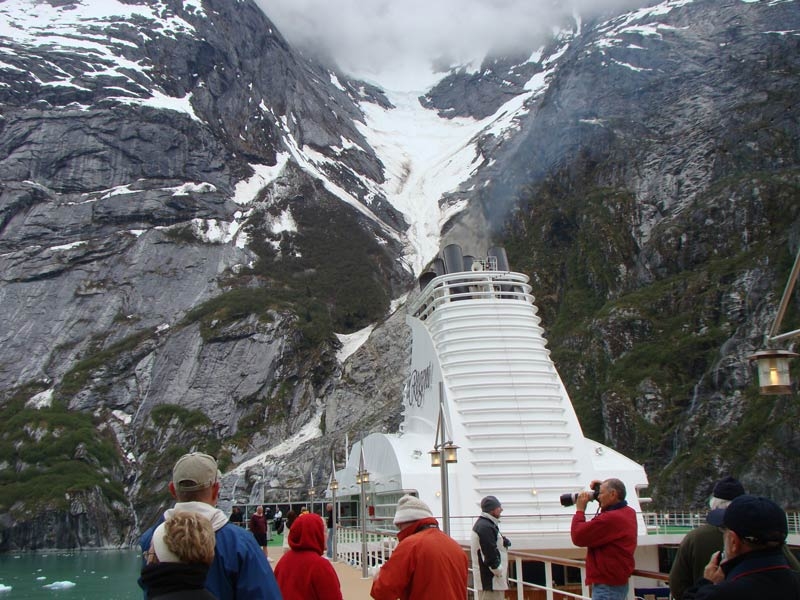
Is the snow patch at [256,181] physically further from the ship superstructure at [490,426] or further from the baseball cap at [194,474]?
the baseball cap at [194,474]

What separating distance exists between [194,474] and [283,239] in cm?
8708

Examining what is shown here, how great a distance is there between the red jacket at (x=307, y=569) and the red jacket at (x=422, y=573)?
67 cm

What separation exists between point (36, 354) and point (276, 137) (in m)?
45.6

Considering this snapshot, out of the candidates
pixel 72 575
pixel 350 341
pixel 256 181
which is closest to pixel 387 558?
pixel 72 575

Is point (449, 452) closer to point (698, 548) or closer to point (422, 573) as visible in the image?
point (698, 548)

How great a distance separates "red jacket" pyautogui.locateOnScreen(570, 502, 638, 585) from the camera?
5.59 m

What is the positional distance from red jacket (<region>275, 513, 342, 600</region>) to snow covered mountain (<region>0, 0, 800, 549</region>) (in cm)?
3571

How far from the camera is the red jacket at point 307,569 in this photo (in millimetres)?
5395

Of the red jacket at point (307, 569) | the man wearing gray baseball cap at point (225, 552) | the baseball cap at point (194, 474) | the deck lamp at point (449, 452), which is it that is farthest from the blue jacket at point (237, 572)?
the deck lamp at point (449, 452)

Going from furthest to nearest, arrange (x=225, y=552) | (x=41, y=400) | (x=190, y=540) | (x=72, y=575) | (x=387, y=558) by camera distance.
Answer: (x=41, y=400), (x=72, y=575), (x=387, y=558), (x=225, y=552), (x=190, y=540)

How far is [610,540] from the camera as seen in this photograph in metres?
5.64

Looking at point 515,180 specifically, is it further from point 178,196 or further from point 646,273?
point 178,196

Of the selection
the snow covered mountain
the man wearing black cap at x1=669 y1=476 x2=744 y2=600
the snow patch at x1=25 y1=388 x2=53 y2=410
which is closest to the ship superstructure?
the man wearing black cap at x1=669 y1=476 x2=744 y2=600

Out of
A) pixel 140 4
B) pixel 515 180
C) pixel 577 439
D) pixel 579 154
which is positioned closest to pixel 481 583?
pixel 577 439
